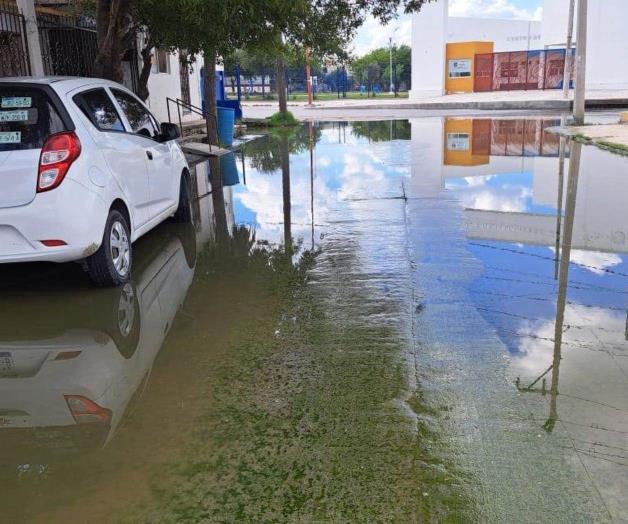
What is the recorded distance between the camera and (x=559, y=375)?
3977 mm

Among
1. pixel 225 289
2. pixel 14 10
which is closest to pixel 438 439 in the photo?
pixel 225 289

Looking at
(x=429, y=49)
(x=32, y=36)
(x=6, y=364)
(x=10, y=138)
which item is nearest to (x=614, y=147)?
(x=32, y=36)

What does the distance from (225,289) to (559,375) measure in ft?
10.2

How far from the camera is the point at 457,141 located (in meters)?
18.8

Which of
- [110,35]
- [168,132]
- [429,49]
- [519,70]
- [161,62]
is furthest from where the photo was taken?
[519,70]

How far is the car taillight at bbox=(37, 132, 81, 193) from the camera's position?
5.08m

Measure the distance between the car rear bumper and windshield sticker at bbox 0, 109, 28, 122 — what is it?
658 mm

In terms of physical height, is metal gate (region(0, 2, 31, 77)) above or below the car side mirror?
above

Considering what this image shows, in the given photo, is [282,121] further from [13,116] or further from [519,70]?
[519,70]

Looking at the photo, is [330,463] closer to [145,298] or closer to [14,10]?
[145,298]

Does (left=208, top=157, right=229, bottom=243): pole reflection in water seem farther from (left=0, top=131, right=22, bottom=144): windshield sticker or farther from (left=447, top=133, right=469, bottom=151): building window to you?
(left=447, top=133, right=469, bottom=151): building window

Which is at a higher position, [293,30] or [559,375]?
[293,30]

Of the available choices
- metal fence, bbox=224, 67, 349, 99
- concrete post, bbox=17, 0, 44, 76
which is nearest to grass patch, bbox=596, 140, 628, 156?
concrete post, bbox=17, 0, 44, 76

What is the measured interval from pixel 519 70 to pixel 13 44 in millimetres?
47416
